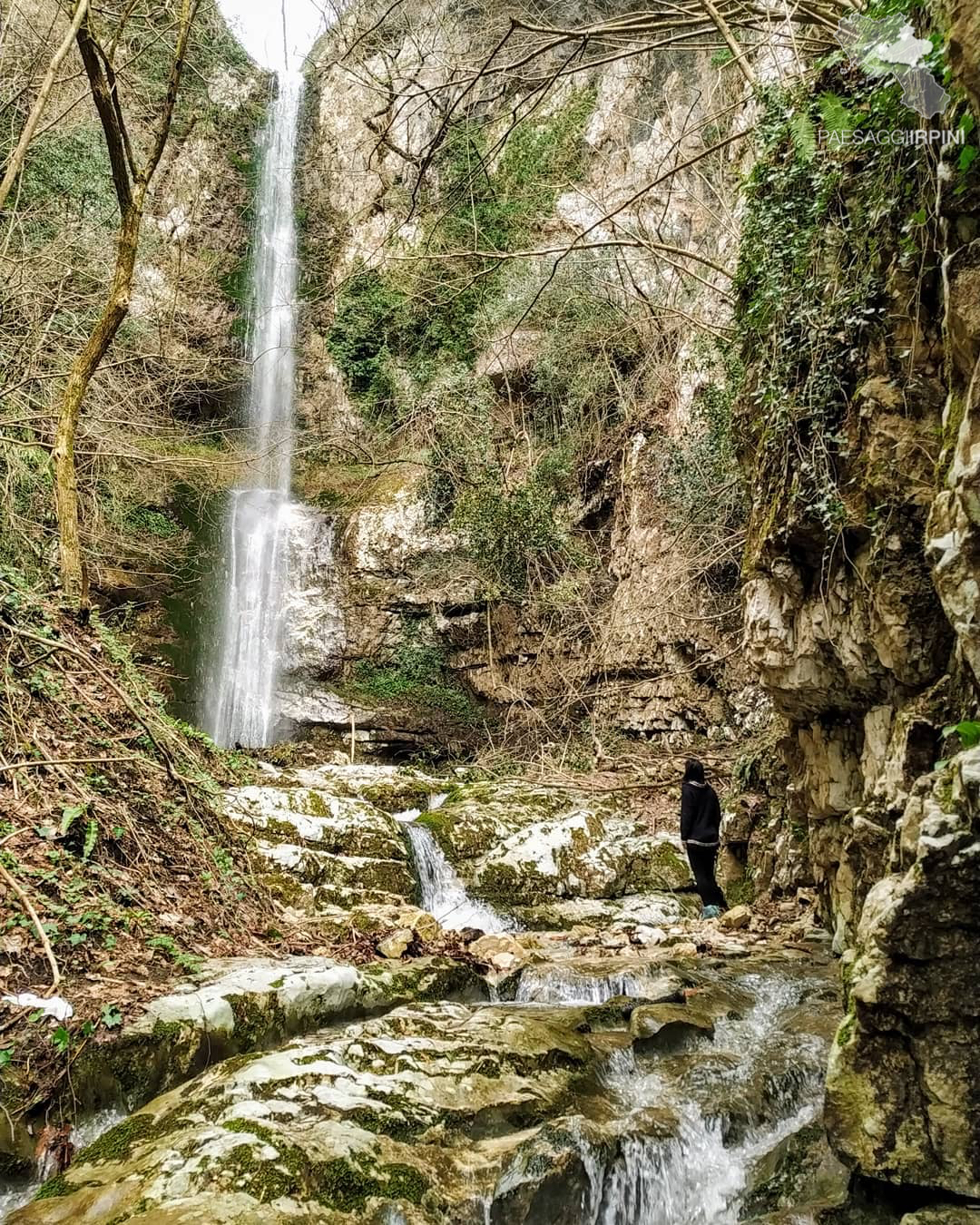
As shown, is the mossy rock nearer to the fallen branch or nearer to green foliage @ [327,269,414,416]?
the fallen branch

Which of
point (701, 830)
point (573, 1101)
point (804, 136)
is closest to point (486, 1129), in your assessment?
point (573, 1101)

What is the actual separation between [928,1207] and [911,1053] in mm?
434

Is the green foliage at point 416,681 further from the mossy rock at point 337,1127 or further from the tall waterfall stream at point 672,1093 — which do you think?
the mossy rock at point 337,1127

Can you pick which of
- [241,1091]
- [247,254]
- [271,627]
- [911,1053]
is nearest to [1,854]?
[241,1091]

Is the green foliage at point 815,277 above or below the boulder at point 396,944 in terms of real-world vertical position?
above

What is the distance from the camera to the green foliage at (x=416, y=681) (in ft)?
48.9

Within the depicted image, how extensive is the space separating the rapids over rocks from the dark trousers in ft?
3.99

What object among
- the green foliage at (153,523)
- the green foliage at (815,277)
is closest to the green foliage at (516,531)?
the green foliage at (153,523)

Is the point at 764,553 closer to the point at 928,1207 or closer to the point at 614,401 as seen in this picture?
the point at 928,1207

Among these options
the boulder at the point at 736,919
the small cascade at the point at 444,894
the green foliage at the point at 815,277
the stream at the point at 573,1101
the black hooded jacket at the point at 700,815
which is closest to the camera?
the stream at the point at 573,1101

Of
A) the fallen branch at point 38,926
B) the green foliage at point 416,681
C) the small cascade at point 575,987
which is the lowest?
the small cascade at point 575,987

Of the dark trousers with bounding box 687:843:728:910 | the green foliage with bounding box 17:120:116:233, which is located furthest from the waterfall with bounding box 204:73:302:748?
the dark trousers with bounding box 687:843:728:910

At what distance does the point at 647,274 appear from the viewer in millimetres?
14281

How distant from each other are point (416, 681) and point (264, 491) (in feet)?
17.6
